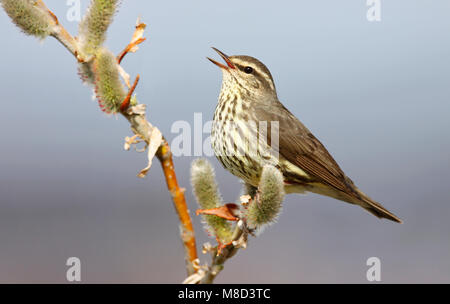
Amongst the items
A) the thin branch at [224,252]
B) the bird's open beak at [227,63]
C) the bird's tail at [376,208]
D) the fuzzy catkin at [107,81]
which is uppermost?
the bird's open beak at [227,63]

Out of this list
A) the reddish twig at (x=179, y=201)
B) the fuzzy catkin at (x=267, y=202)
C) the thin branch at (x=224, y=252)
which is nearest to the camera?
the reddish twig at (x=179, y=201)

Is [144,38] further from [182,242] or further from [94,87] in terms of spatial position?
[182,242]

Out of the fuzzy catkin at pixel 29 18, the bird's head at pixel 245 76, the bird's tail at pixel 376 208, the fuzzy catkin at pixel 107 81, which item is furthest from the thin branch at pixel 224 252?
the bird's head at pixel 245 76

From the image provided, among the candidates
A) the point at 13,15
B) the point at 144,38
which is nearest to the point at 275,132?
the point at 144,38

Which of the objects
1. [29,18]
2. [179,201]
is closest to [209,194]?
[179,201]

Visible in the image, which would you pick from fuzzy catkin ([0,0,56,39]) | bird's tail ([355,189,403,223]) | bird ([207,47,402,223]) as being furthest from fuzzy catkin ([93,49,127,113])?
bird's tail ([355,189,403,223])

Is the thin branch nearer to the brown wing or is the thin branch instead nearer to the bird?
the bird

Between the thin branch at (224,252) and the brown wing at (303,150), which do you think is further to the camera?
the brown wing at (303,150)

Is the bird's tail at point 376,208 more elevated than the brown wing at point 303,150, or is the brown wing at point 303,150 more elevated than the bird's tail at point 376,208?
the brown wing at point 303,150

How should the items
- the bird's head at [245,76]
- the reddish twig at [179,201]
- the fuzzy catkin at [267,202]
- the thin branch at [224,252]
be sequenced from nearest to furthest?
the reddish twig at [179,201] < the thin branch at [224,252] < the fuzzy catkin at [267,202] < the bird's head at [245,76]

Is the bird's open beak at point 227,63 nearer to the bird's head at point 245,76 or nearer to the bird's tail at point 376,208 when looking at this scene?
the bird's head at point 245,76
